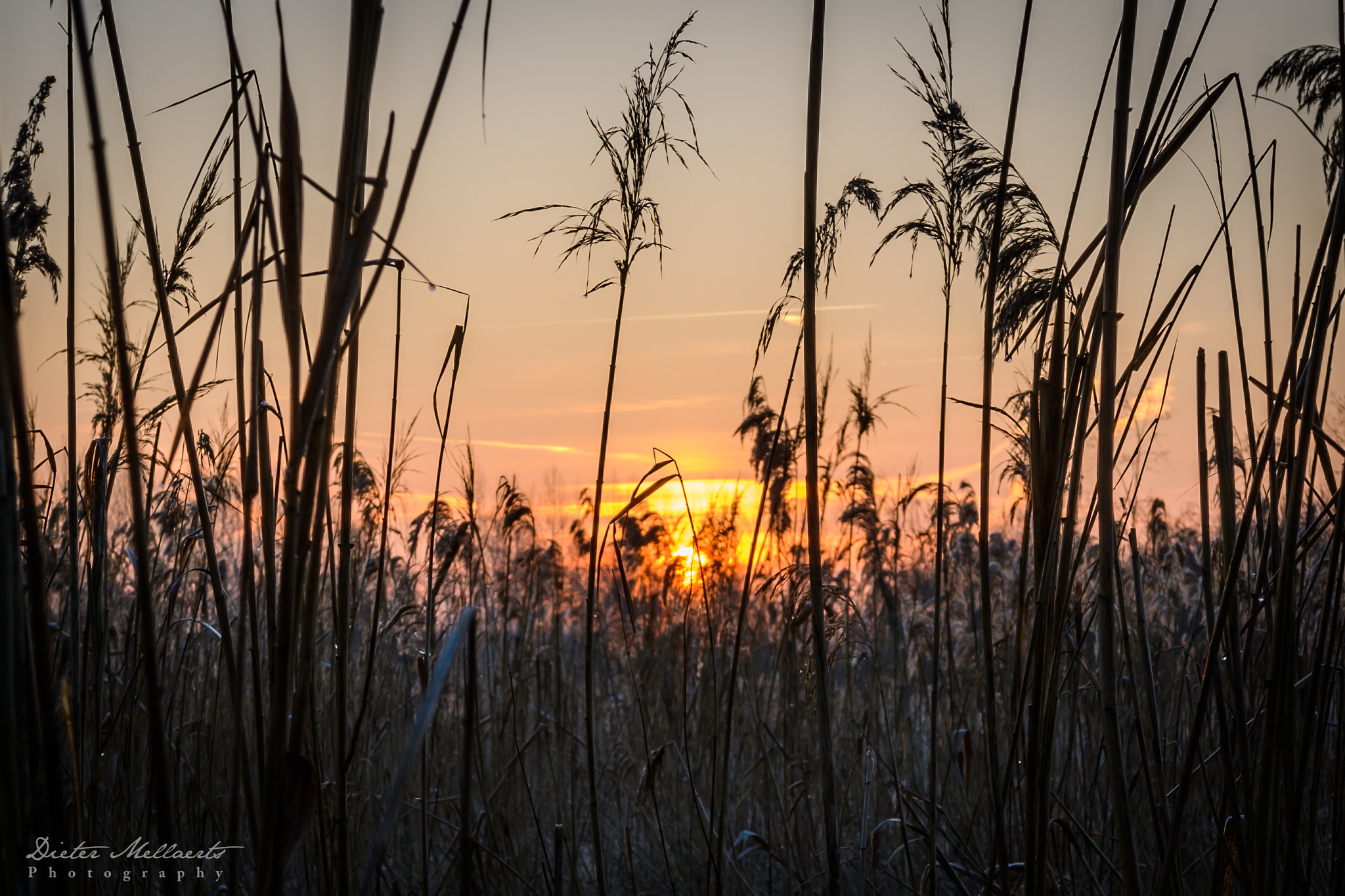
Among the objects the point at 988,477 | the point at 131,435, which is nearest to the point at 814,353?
the point at 988,477

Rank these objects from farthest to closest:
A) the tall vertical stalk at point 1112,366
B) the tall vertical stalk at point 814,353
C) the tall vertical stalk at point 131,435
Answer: the tall vertical stalk at point 814,353 < the tall vertical stalk at point 1112,366 < the tall vertical stalk at point 131,435

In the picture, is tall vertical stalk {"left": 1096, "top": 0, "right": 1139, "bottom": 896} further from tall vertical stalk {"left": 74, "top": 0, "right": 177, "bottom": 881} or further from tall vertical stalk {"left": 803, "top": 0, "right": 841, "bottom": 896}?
tall vertical stalk {"left": 74, "top": 0, "right": 177, "bottom": 881}

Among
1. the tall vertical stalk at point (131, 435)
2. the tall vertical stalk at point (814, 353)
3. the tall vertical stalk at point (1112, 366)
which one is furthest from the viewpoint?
the tall vertical stalk at point (814, 353)

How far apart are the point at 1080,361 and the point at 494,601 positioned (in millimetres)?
3257

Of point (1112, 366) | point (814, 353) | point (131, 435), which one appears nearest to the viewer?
point (131, 435)

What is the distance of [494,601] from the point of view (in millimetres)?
3885

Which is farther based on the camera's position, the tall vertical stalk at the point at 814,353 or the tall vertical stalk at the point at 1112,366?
the tall vertical stalk at the point at 814,353

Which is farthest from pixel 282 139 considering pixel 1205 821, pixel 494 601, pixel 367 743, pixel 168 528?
pixel 494 601

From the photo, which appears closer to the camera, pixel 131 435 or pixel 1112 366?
pixel 131 435

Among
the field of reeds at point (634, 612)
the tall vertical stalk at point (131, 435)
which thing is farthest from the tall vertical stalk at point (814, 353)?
the tall vertical stalk at point (131, 435)

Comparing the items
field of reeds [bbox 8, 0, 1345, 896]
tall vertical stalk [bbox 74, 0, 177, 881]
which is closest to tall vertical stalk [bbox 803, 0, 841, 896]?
field of reeds [bbox 8, 0, 1345, 896]

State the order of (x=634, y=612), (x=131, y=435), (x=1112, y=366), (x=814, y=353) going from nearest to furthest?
1. (x=131, y=435)
2. (x=1112, y=366)
3. (x=814, y=353)
4. (x=634, y=612)

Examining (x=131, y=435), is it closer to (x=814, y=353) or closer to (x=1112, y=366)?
(x=814, y=353)

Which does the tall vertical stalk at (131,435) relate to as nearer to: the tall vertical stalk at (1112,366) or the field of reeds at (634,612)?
the field of reeds at (634,612)
